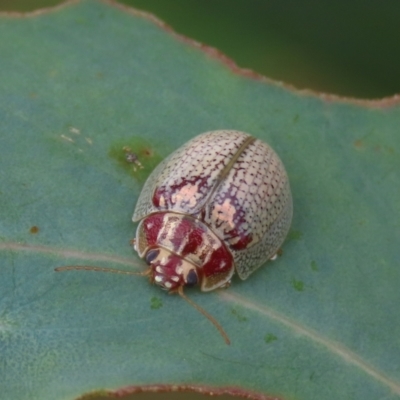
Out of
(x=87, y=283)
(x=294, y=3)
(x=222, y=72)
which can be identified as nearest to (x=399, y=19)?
(x=294, y=3)

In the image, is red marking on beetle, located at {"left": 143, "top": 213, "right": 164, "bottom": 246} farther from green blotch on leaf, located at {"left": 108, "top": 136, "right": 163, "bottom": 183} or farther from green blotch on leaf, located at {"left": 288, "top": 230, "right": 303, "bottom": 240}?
green blotch on leaf, located at {"left": 288, "top": 230, "right": 303, "bottom": 240}

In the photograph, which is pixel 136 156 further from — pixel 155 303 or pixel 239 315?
pixel 239 315

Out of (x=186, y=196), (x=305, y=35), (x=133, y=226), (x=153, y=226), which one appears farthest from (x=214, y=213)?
(x=305, y=35)

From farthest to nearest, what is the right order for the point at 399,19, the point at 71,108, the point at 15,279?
the point at 399,19 < the point at 71,108 < the point at 15,279

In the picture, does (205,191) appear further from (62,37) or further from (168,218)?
(62,37)

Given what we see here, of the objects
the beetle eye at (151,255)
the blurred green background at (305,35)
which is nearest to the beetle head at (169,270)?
the beetle eye at (151,255)

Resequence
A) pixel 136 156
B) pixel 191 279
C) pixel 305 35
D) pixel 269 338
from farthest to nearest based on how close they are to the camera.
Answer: pixel 305 35, pixel 136 156, pixel 191 279, pixel 269 338
